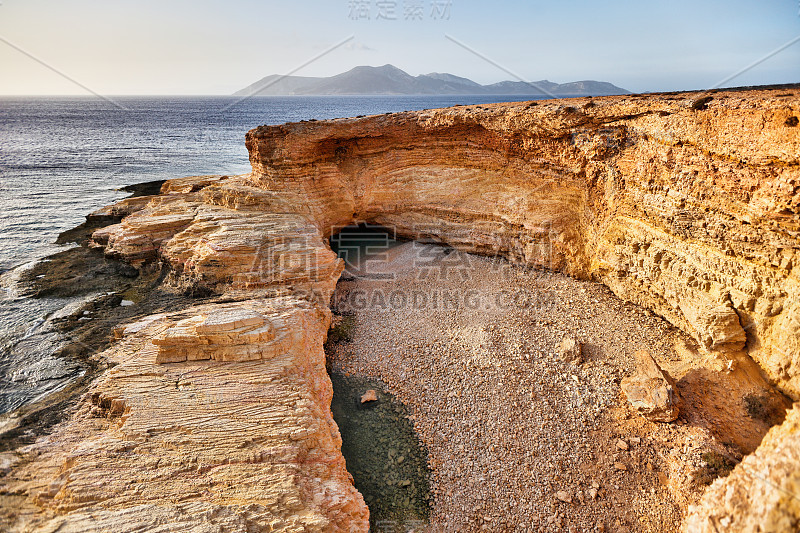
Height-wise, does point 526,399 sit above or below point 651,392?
below

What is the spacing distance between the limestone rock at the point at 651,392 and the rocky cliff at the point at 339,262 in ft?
5.30

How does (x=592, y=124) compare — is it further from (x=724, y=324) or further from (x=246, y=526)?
(x=246, y=526)

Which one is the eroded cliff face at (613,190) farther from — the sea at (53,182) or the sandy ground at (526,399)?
the sea at (53,182)

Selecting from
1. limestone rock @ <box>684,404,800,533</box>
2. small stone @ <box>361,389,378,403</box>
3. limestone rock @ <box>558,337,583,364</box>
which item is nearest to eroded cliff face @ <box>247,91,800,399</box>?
limestone rock @ <box>558,337,583,364</box>

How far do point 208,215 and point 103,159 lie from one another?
38.0 m

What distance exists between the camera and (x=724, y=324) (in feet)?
30.2

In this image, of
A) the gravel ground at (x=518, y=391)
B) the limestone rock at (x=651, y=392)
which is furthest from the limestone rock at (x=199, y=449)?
the limestone rock at (x=651, y=392)

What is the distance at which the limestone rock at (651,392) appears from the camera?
8922 mm

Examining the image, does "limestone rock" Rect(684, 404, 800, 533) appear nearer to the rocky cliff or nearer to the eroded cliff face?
the rocky cliff

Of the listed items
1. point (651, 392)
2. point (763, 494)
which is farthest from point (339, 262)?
point (763, 494)

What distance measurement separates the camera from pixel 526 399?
10031 mm

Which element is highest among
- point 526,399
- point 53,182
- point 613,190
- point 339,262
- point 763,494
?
point 613,190

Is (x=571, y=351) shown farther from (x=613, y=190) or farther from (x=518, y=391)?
(x=613, y=190)

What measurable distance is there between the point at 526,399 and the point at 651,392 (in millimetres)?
2950
